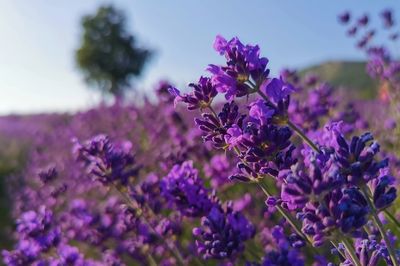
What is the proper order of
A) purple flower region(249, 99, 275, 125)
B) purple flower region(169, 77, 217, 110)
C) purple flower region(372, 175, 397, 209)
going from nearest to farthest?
purple flower region(372, 175, 397, 209)
purple flower region(249, 99, 275, 125)
purple flower region(169, 77, 217, 110)

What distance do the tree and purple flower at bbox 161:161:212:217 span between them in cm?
3554

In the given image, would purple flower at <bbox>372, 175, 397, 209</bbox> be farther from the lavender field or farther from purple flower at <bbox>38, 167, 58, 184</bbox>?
A: purple flower at <bbox>38, 167, 58, 184</bbox>

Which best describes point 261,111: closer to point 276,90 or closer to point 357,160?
point 276,90

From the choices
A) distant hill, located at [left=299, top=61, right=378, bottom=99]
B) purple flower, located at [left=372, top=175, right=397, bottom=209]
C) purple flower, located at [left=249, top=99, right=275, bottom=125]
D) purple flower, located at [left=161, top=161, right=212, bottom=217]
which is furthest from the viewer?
distant hill, located at [left=299, top=61, right=378, bottom=99]

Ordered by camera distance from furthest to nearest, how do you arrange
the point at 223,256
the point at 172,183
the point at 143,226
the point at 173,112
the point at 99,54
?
the point at 99,54
the point at 173,112
the point at 143,226
the point at 172,183
the point at 223,256

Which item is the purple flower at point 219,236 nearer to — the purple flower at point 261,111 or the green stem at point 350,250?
the purple flower at point 261,111

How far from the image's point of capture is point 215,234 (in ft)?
7.25

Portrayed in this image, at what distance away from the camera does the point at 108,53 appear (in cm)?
3834

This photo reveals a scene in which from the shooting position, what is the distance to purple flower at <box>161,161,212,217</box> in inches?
96.6

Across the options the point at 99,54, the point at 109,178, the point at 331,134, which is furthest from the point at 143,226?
the point at 99,54

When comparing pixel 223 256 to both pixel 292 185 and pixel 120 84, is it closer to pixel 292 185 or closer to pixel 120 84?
pixel 292 185

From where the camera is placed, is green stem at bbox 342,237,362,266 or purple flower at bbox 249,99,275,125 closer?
green stem at bbox 342,237,362,266

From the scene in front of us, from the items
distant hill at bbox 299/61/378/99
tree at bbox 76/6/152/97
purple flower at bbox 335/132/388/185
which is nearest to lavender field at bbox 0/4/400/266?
purple flower at bbox 335/132/388/185

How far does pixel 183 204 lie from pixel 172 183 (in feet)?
0.33
